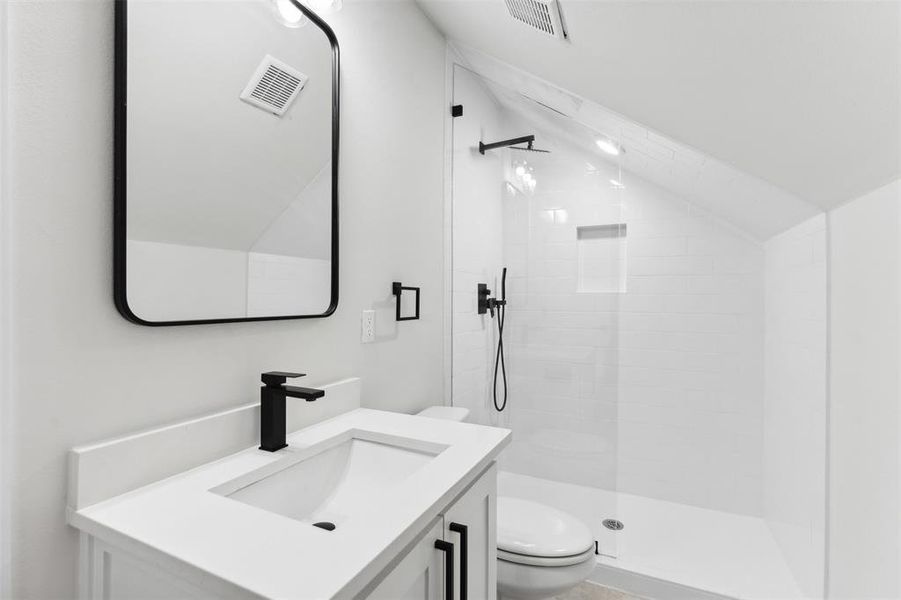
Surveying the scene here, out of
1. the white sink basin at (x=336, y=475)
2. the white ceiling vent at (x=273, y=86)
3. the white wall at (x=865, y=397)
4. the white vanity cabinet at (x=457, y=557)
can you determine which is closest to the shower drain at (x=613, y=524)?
the white wall at (x=865, y=397)

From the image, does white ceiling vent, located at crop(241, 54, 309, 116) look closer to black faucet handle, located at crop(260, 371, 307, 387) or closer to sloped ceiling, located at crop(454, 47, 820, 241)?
black faucet handle, located at crop(260, 371, 307, 387)

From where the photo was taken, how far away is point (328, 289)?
4.52ft

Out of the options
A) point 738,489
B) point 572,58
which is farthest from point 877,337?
point 738,489

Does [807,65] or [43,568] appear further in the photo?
[807,65]

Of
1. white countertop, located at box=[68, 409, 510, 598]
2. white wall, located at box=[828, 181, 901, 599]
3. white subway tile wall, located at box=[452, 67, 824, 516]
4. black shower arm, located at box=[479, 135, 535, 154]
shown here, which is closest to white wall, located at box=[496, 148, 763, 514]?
white subway tile wall, located at box=[452, 67, 824, 516]

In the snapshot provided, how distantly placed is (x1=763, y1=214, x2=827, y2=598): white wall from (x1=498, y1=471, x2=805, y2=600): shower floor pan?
0.38 ft

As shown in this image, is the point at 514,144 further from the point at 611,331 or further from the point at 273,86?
the point at 273,86

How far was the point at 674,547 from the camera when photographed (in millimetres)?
2107

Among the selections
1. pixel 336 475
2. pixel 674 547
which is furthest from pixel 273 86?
pixel 674 547

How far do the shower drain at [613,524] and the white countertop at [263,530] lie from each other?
1580mm

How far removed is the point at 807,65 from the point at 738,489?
2.30 meters

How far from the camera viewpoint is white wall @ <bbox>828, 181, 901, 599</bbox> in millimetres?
1118

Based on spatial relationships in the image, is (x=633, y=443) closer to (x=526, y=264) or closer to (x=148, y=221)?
(x=526, y=264)

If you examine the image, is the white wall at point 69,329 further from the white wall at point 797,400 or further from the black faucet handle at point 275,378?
the white wall at point 797,400
